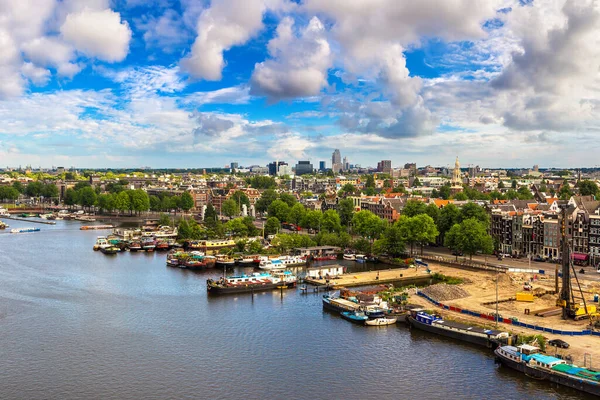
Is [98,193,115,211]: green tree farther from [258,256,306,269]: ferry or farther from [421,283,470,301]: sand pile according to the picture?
[421,283,470,301]: sand pile

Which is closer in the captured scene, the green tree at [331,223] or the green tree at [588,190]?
the green tree at [331,223]

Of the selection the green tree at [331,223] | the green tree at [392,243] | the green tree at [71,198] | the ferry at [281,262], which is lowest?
the ferry at [281,262]

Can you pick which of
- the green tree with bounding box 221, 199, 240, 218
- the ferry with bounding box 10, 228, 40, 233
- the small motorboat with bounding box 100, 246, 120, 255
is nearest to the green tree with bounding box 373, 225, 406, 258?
the small motorboat with bounding box 100, 246, 120, 255

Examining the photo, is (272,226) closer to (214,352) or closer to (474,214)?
(474,214)

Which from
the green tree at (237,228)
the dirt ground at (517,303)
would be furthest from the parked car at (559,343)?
the green tree at (237,228)

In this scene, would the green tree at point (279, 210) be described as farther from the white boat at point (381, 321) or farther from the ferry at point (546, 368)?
the ferry at point (546, 368)

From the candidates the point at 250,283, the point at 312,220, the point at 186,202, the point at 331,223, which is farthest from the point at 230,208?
the point at 250,283

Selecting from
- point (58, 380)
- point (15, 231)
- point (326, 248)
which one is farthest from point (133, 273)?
point (15, 231)

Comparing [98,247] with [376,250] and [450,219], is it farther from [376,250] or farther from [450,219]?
[450,219]
